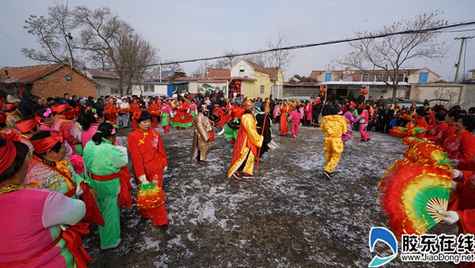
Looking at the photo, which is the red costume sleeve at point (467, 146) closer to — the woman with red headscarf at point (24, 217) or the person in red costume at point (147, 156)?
the person in red costume at point (147, 156)

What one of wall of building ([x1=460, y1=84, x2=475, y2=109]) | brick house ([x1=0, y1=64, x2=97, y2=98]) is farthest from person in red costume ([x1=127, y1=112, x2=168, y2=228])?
wall of building ([x1=460, y1=84, x2=475, y2=109])

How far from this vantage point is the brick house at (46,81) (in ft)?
68.3

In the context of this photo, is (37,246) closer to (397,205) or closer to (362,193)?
(397,205)

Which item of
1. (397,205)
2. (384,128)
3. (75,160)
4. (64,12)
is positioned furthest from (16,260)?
(64,12)

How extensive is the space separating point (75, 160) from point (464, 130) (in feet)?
18.2

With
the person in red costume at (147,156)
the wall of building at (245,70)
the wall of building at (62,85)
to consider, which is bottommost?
the person in red costume at (147,156)

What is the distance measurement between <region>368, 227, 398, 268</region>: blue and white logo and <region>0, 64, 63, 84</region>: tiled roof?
27.3 metres

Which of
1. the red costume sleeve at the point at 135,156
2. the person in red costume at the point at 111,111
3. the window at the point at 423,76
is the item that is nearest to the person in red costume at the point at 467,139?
the red costume sleeve at the point at 135,156

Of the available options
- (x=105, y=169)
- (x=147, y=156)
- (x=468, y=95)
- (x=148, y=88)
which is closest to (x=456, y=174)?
(x=147, y=156)

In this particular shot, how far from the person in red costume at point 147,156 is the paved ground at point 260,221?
272 millimetres

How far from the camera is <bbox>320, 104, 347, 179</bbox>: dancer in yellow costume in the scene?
216 inches

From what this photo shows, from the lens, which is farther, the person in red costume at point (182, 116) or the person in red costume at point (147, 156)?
the person in red costume at point (182, 116)

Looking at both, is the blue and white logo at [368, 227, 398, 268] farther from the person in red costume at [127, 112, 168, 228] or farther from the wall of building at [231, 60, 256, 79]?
the wall of building at [231, 60, 256, 79]

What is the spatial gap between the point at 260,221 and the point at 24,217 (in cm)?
306
